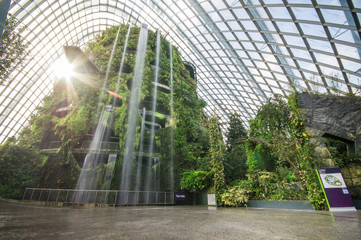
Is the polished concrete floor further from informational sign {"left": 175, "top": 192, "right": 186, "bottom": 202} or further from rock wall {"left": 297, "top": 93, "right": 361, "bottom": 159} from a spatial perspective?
informational sign {"left": 175, "top": 192, "right": 186, "bottom": 202}

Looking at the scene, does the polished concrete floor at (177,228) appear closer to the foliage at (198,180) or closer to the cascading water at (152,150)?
the foliage at (198,180)

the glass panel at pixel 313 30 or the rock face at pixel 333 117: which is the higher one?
the glass panel at pixel 313 30

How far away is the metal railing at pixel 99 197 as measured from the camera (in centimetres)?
1211

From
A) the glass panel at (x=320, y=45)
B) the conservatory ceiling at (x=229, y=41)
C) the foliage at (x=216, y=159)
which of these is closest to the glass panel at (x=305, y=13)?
the conservatory ceiling at (x=229, y=41)

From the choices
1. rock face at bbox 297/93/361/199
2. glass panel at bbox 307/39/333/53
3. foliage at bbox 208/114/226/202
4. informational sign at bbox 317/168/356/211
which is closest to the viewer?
informational sign at bbox 317/168/356/211

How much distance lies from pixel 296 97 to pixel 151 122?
1831 cm

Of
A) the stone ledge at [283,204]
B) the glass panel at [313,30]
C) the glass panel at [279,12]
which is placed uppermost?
the glass panel at [279,12]

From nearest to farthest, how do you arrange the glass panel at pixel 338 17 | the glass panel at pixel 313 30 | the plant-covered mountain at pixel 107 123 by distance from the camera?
the glass panel at pixel 338 17
the glass panel at pixel 313 30
the plant-covered mountain at pixel 107 123

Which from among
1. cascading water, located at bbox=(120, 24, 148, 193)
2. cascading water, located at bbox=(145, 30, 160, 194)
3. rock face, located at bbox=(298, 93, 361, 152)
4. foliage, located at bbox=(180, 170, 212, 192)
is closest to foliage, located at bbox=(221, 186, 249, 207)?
foliage, located at bbox=(180, 170, 212, 192)

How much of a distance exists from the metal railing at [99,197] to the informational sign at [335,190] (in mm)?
11258

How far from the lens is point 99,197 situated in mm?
12094

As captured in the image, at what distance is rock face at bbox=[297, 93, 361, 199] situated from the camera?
922 centimetres

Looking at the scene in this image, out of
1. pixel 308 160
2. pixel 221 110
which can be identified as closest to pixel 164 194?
pixel 308 160

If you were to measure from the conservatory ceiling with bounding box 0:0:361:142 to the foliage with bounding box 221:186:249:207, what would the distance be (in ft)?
17.4
